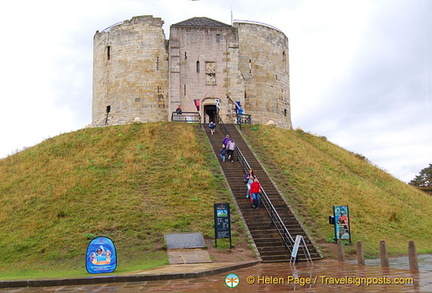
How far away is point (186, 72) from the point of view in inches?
1422

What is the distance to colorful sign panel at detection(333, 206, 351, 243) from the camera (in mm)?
15789

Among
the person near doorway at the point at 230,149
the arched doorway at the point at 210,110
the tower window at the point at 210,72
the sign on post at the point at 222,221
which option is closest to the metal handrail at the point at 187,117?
the arched doorway at the point at 210,110

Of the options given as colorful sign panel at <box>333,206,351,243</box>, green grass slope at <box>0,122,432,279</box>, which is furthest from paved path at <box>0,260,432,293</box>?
colorful sign panel at <box>333,206,351,243</box>

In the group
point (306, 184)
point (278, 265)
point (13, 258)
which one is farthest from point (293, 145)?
point (13, 258)

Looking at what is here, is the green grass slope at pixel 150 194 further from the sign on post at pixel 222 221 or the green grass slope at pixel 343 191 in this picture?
the sign on post at pixel 222 221

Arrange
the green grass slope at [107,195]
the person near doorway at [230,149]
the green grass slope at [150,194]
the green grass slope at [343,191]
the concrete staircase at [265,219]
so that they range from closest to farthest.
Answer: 1. the concrete staircase at [265,219]
2. the green grass slope at [107,195]
3. the green grass slope at [150,194]
4. the green grass slope at [343,191]
5. the person near doorway at [230,149]

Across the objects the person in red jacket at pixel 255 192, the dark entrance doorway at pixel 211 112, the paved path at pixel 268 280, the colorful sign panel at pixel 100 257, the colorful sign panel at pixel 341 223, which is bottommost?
the paved path at pixel 268 280

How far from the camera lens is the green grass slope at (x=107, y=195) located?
49.3 feet

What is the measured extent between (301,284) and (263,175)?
39.9 ft

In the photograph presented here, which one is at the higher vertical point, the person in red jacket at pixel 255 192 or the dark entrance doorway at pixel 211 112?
the dark entrance doorway at pixel 211 112

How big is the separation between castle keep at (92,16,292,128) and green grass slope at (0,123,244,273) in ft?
30.5

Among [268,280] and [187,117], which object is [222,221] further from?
[187,117]

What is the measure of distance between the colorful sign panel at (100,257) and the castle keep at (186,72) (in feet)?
80.1

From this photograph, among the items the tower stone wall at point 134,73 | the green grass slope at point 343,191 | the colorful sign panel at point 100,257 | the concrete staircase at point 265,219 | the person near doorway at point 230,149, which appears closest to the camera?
the colorful sign panel at point 100,257
